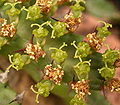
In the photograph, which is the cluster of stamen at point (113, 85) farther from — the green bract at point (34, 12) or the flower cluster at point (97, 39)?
the green bract at point (34, 12)

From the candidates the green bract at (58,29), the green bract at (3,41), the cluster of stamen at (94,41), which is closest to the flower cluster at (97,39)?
the cluster of stamen at (94,41)

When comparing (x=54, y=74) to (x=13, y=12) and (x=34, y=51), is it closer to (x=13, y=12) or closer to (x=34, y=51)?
(x=34, y=51)

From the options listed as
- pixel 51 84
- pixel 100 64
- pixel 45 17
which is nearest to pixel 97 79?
pixel 100 64

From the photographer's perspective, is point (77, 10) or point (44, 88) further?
point (77, 10)

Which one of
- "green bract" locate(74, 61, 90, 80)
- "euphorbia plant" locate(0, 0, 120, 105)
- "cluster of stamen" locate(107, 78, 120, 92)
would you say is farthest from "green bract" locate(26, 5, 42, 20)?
"cluster of stamen" locate(107, 78, 120, 92)

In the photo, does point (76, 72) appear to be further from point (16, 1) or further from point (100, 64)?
point (16, 1)

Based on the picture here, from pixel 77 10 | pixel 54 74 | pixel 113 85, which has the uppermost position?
pixel 77 10

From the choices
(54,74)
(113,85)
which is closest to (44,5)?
(54,74)
